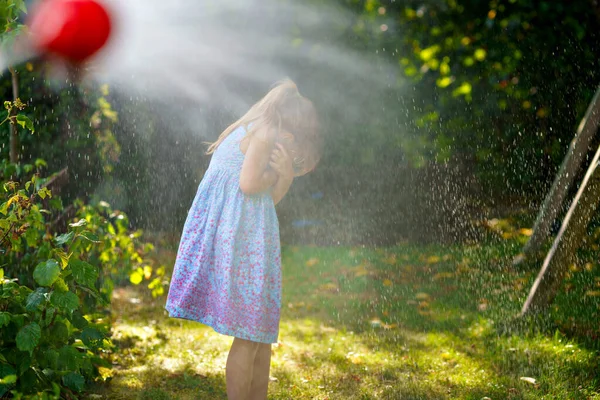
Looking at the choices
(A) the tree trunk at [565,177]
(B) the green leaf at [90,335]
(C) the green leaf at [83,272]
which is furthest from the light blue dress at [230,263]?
(A) the tree trunk at [565,177]

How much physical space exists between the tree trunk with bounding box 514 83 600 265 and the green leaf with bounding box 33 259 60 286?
361cm

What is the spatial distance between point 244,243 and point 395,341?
1642 millimetres

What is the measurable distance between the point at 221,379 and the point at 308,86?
416cm

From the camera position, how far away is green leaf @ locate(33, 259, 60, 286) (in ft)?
7.29

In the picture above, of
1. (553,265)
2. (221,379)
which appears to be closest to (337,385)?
(221,379)

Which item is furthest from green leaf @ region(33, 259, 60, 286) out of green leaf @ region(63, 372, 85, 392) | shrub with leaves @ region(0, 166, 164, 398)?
green leaf @ region(63, 372, 85, 392)

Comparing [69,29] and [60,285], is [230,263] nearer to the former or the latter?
[60,285]

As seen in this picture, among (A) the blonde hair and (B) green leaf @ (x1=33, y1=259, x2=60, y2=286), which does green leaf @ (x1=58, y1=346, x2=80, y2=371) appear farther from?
(A) the blonde hair

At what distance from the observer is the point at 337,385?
329 centimetres

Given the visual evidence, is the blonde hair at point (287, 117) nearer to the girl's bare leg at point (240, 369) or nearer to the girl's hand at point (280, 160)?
the girl's hand at point (280, 160)

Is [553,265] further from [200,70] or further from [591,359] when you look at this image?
[200,70]

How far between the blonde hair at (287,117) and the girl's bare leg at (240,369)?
0.80 meters

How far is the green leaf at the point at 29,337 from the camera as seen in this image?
7.04ft

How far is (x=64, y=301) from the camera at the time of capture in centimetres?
226
